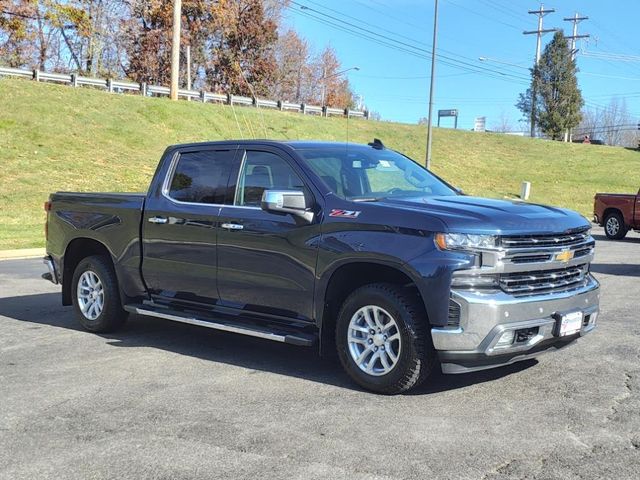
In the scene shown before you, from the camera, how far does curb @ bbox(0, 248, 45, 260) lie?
14059 millimetres

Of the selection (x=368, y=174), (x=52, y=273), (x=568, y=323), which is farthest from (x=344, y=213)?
(x=52, y=273)

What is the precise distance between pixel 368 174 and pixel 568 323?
6.74 ft

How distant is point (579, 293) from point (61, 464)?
378cm

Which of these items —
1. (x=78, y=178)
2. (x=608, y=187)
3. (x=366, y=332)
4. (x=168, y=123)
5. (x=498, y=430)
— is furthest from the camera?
(x=608, y=187)

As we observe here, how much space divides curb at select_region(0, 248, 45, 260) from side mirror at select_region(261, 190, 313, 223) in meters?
10.2

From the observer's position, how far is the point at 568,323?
5.14m

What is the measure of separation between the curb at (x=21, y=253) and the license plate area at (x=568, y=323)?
11.8m

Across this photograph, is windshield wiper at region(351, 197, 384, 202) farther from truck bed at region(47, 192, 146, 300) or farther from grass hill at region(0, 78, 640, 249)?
grass hill at region(0, 78, 640, 249)

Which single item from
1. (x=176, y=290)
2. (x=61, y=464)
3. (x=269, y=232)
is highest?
(x=269, y=232)

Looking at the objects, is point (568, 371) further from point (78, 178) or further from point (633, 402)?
point (78, 178)

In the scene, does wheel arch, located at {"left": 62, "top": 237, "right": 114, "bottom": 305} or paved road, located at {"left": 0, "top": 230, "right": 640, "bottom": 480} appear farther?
wheel arch, located at {"left": 62, "top": 237, "right": 114, "bottom": 305}

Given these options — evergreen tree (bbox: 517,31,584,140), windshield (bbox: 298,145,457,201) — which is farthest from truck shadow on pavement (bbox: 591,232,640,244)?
evergreen tree (bbox: 517,31,584,140)

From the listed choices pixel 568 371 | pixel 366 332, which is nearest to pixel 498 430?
pixel 366 332

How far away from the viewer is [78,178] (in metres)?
23.9
